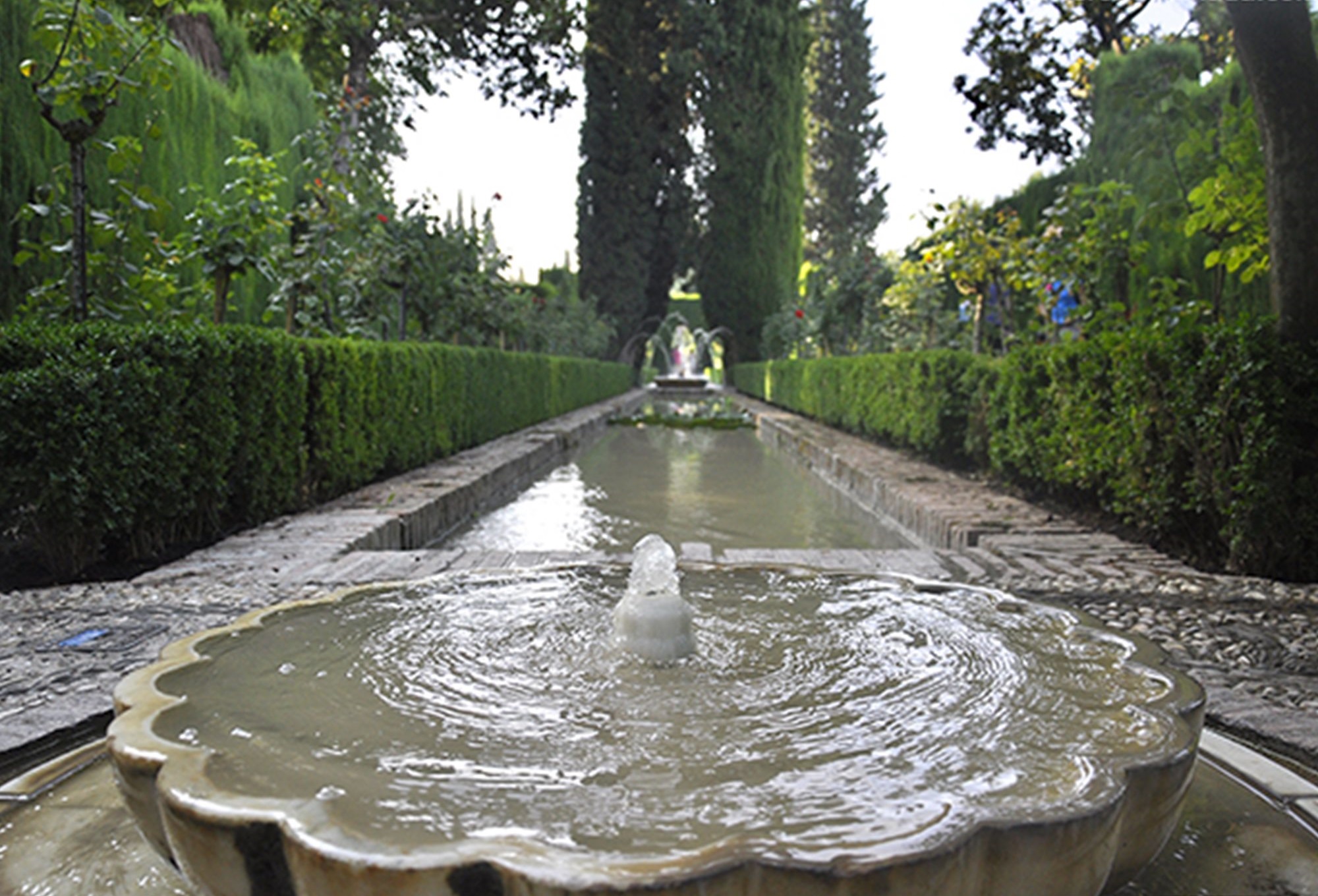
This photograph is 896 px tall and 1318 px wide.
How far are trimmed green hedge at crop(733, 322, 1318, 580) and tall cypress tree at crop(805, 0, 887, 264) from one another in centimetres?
3280

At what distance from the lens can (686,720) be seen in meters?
1.57

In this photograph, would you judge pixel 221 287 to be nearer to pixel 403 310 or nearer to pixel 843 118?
pixel 403 310

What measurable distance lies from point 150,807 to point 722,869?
2.70ft

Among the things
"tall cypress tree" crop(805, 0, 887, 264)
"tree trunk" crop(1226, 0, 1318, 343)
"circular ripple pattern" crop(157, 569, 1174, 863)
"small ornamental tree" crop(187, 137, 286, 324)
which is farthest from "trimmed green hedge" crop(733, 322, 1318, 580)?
"tall cypress tree" crop(805, 0, 887, 264)

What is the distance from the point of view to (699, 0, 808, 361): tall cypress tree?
27.3 m

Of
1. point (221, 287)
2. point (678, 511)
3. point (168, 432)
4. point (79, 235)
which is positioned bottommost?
point (678, 511)

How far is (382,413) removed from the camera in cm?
675

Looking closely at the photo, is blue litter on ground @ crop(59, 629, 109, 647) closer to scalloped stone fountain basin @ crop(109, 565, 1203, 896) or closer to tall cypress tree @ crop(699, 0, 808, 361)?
scalloped stone fountain basin @ crop(109, 565, 1203, 896)

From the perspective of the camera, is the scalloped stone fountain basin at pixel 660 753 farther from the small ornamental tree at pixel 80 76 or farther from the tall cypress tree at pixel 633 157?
the tall cypress tree at pixel 633 157

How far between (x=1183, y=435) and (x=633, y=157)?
2460cm

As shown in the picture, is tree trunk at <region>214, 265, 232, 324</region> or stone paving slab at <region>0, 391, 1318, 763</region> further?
tree trunk at <region>214, 265, 232, 324</region>

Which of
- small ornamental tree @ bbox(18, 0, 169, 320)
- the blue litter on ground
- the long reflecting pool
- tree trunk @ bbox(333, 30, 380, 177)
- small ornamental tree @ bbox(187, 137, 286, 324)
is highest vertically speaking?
tree trunk @ bbox(333, 30, 380, 177)

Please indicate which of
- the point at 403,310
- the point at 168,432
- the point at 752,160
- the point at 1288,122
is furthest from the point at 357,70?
the point at 752,160

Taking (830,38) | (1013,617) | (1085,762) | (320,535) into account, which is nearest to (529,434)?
(320,535)
